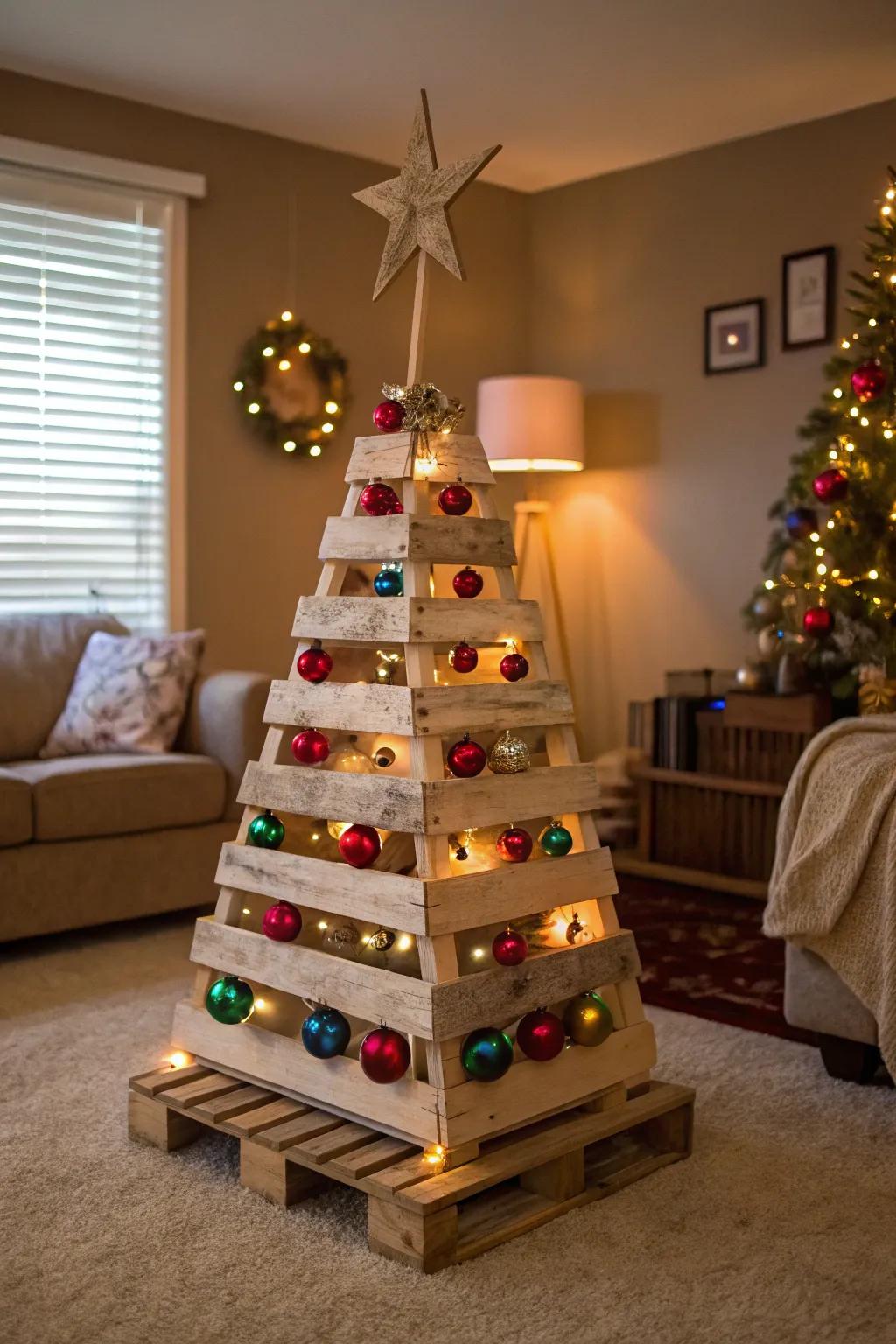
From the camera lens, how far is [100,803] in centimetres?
357

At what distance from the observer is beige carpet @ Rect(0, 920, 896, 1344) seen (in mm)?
1742

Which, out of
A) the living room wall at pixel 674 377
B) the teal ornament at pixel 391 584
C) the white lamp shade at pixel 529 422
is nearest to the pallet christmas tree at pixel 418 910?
the teal ornament at pixel 391 584

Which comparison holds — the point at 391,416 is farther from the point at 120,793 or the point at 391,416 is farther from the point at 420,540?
the point at 120,793

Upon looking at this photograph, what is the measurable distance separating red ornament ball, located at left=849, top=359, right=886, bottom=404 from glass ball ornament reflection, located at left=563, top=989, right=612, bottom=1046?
7.31 ft

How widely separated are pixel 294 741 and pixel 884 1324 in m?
1.21

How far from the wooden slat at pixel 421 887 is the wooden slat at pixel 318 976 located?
0.25 ft

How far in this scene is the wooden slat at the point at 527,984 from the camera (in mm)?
1986

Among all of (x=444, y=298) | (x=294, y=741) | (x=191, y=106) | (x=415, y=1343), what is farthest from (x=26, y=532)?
(x=415, y=1343)

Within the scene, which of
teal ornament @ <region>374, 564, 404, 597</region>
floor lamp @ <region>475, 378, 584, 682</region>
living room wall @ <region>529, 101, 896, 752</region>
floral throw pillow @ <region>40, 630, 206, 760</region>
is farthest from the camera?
floor lamp @ <region>475, 378, 584, 682</region>

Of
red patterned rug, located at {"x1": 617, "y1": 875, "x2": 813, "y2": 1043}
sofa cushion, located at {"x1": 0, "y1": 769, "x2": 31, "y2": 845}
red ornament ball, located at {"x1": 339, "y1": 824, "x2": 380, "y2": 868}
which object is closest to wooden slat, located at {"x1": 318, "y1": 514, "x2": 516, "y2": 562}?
red ornament ball, located at {"x1": 339, "y1": 824, "x2": 380, "y2": 868}

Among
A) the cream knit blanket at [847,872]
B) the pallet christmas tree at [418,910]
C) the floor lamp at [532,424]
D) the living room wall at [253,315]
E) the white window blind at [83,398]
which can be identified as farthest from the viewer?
the floor lamp at [532,424]

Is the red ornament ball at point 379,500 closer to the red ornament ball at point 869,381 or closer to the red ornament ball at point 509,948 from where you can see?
the red ornament ball at point 509,948

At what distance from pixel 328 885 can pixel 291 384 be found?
10.2ft

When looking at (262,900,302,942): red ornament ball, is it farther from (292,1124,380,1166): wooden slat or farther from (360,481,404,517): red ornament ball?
(360,481,404,517): red ornament ball
